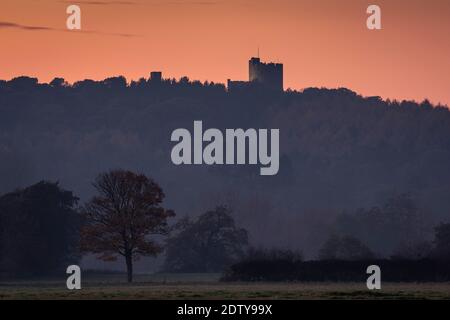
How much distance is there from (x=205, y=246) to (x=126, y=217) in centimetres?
3406

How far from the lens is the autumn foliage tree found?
314ft

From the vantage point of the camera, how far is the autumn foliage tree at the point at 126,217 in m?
95.8

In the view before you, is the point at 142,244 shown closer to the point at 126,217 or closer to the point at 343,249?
the point at 126,217

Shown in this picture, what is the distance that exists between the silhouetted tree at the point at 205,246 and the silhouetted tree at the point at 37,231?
11804 millimetres

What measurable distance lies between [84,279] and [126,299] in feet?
138

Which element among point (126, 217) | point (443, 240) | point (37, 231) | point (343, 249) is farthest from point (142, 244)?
point (343, 249)

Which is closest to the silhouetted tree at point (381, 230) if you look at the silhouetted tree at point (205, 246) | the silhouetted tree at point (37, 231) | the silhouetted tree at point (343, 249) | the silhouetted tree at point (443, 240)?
the silhouetted tree at point (343, 249)

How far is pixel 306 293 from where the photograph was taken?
6769 centimetres

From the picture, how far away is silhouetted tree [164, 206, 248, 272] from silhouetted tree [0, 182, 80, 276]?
1180cm

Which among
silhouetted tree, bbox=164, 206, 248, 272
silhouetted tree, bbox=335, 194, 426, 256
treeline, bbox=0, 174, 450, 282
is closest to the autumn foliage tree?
treeline, bbox=0, 174, 450, 282

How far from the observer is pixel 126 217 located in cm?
9575

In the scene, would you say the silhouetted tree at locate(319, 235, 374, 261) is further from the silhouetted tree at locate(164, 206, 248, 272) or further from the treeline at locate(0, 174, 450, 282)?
the silhouetted tree at locate(164, 206, 248, 272)
